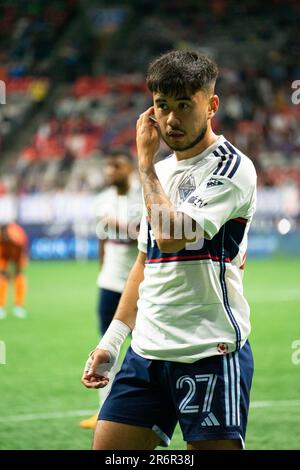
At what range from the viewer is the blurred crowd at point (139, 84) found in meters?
25.2

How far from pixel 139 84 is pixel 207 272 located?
2620 centimetres

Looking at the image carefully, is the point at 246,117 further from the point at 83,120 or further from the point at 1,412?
the point at 1,412

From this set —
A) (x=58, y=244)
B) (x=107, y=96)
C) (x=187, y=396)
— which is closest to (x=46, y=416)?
(x=187, y=396)

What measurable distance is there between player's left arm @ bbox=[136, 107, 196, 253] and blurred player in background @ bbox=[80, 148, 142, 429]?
330 cm

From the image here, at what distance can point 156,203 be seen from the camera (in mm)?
3080

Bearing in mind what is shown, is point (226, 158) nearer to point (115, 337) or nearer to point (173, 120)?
point (173, 120)

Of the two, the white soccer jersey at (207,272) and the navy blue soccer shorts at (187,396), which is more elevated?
the white soccer jersey at (207,272)

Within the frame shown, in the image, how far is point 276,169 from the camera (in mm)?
24172

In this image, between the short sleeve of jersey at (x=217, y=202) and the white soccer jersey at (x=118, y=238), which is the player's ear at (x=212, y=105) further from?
the white soccer jersey at (x=118, y=238)

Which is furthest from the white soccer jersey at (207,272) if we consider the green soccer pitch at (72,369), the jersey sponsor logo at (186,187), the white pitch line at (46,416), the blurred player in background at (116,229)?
the white pitch line at (46,416)

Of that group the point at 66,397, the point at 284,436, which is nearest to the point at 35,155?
the point at 66,397

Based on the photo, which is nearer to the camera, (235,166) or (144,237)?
(235,166)

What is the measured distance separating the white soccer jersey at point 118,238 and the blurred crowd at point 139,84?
1637 cm

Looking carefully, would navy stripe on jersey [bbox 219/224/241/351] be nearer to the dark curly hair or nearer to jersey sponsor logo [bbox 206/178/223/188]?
jersey sponsor logo [bbox 206/178/223/188]
